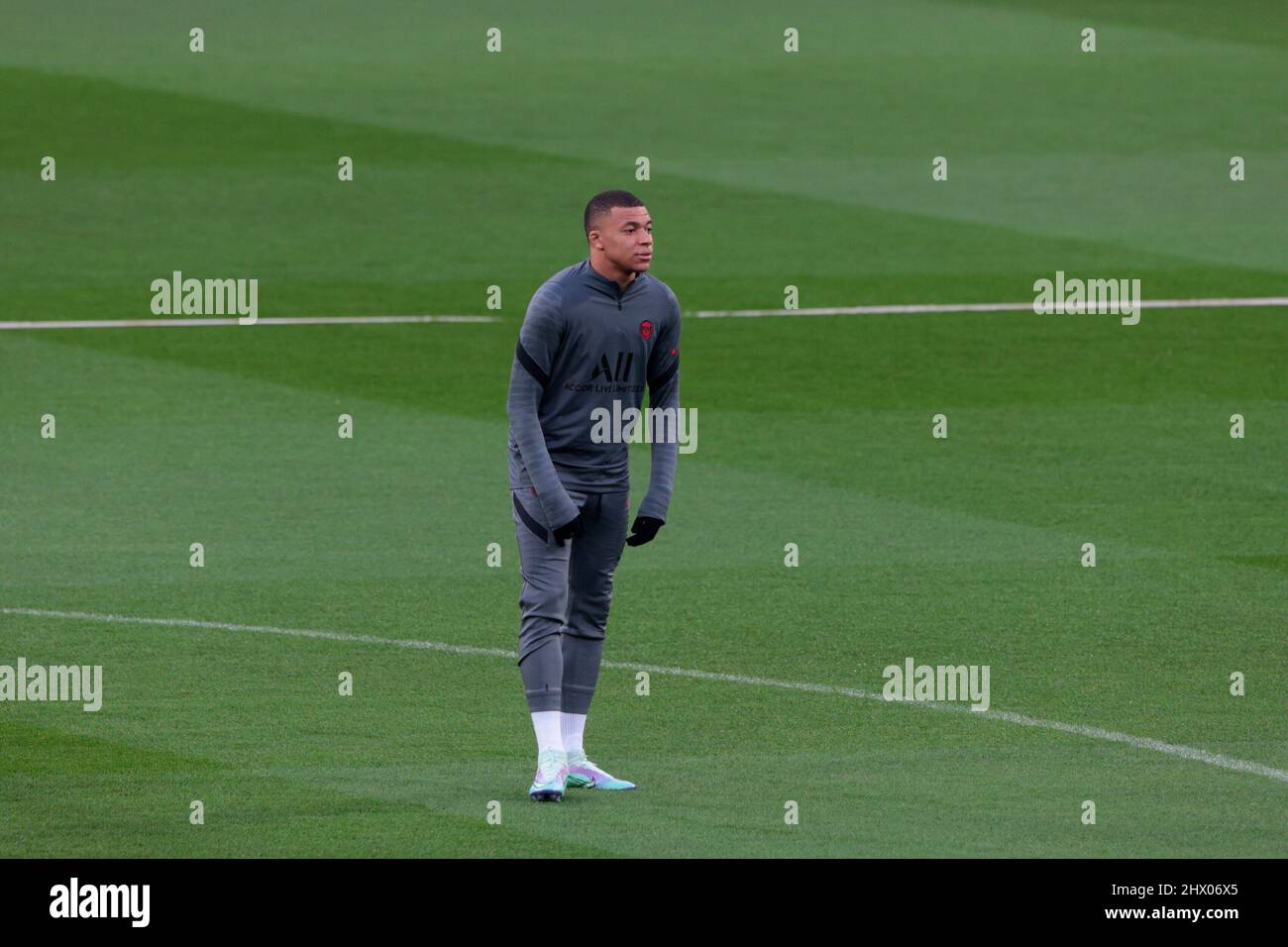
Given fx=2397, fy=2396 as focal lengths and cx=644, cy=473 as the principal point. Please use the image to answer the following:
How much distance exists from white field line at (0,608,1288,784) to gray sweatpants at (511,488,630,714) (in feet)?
5.90

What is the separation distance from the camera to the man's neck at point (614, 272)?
930cm

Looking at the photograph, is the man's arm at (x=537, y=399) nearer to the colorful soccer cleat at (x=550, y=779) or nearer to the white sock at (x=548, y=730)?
the white sock at (x=548, y=730)

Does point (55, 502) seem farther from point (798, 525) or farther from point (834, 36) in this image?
point (834, 36)

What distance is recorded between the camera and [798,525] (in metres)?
15.1

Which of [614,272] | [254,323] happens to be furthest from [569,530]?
[254,323]

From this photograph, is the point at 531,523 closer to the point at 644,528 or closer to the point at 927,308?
the point at 644,528

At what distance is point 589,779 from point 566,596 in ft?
2.38

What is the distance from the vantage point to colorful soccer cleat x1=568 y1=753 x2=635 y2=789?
9.45 metres

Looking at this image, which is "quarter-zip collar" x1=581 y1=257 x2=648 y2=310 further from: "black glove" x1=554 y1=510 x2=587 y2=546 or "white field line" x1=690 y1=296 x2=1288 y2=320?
"white field line" x1=690 y1=296 x2=1288 y2=320

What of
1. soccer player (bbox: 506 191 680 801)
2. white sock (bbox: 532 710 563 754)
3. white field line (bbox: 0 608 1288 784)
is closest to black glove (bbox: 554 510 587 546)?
soccer player (bbox: 506 191 680 801)

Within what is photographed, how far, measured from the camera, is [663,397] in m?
9.77

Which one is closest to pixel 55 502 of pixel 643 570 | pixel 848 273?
pixel 643 570

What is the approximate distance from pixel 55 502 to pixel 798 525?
15.9 feet

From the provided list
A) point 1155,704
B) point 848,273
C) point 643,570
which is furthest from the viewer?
point 848,273
